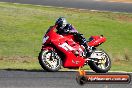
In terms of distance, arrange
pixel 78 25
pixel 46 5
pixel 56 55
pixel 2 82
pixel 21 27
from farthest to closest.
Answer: pixel 46 5
pixel 78 25
pixel 21 27
pixel 56 55
pixel 2 82

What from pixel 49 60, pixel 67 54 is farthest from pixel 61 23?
pixel 49 60

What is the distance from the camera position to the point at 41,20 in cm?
2811

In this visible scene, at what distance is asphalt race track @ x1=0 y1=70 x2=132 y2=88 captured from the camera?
10008 mm

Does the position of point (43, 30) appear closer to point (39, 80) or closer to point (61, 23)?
point (61, 23)

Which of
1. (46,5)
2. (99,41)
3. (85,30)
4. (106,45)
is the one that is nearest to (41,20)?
(85,30)

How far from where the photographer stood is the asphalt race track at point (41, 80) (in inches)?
394

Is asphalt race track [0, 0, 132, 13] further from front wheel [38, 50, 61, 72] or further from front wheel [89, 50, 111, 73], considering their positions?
front wheel [38, 50, 61, 72]

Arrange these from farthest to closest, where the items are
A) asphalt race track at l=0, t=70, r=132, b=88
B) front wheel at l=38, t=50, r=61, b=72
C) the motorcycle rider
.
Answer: the motorcycle rider → front wheel at l=38, t=50, r=61, b=72 → asphalt race track at l=0, t=70, r=132, b=88

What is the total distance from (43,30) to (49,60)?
12615mm

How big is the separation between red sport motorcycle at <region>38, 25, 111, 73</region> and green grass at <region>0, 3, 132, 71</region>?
3.81 metres

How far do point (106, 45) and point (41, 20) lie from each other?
5657mm

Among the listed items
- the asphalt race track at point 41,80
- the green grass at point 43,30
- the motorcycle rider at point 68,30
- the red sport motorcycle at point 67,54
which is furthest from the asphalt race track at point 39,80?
the green grass at point 43,30

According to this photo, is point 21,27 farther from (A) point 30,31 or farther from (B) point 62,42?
(B) point 62,42

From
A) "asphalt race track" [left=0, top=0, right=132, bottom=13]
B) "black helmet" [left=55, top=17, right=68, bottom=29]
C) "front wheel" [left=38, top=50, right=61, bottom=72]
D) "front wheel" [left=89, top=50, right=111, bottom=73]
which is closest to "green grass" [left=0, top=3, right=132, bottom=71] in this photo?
"black helmet" [left=55, top=17, right=68, bottom=29]
